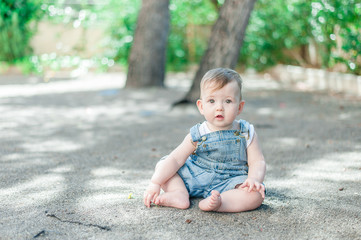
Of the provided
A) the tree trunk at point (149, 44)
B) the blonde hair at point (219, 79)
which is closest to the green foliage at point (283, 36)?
the tree trunk at point (149, 44)

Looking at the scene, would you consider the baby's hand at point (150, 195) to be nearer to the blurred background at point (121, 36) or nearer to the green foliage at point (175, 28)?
the blurred background at point (121, 36)

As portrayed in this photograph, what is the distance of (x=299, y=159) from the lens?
3488 millimetres

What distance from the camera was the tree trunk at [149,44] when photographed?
7711 mm

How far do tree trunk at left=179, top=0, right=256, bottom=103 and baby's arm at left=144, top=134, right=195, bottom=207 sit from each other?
3.24 metres

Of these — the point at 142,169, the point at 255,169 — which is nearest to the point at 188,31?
the point at 142,169

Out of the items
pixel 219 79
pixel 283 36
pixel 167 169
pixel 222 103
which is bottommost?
pixel 167 169

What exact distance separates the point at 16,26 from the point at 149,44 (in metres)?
4.59

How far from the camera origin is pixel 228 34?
5.53 metres

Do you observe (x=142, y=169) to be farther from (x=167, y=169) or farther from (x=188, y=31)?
(x=188, y=31)

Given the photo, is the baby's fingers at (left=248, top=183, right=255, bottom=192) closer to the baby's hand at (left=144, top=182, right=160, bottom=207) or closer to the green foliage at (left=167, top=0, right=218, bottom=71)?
the baby's hand at (left=144, top=182, right=160, bottom=207)

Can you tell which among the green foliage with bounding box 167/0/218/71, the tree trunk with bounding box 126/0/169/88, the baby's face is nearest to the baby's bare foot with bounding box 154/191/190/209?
the baby's face

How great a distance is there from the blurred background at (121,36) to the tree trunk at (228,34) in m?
3.18

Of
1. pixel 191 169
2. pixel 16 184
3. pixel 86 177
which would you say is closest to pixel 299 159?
pixel 191 169

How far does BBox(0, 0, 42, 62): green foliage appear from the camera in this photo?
9.80 meters
